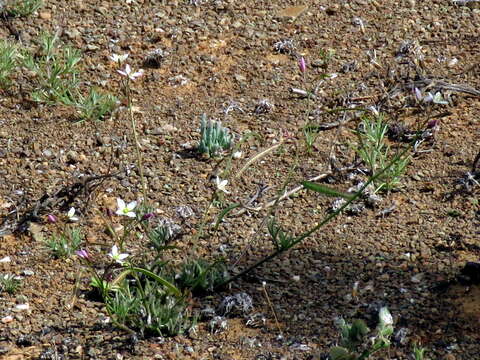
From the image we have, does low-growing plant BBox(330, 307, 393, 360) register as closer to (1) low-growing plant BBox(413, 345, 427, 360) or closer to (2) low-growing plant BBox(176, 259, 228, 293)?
(1) low-growing plant BBox(413, 345, 427, 360)

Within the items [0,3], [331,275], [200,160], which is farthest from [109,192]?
[0,3]

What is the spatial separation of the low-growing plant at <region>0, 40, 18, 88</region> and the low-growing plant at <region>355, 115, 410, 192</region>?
1.97m

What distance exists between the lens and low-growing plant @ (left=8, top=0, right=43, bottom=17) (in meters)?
5.50

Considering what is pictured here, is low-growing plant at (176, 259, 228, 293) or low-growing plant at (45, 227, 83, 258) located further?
low-growing plant at (45, 227, 83, 258)

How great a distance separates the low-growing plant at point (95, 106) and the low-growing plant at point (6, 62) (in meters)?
0.49

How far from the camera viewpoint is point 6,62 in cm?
495

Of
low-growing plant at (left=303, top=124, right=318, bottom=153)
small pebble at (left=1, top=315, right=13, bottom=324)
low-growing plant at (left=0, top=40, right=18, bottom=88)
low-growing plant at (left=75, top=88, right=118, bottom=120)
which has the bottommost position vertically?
small pebble at (left=1, top=315, right=13, bottom=324)

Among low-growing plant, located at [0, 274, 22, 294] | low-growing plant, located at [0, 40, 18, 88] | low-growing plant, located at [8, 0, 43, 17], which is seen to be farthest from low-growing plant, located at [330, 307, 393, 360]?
low-growing plant, located at [8, 0, 43, 17]

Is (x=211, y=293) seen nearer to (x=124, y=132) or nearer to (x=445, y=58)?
(x=124, y=132)

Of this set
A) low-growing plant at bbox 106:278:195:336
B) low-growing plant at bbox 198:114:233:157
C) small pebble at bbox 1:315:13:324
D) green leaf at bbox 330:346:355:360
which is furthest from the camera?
low-growing plant at bbox 198:114:233:157

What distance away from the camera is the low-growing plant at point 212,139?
4.44m

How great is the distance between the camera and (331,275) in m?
3.77

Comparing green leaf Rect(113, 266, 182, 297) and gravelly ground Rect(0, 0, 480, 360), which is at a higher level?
green leaf Rect(113, 266, 182, 297)

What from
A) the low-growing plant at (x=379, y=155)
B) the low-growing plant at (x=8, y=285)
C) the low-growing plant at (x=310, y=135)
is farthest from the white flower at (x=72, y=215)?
the low-growing plant at (x=379, y=155)
